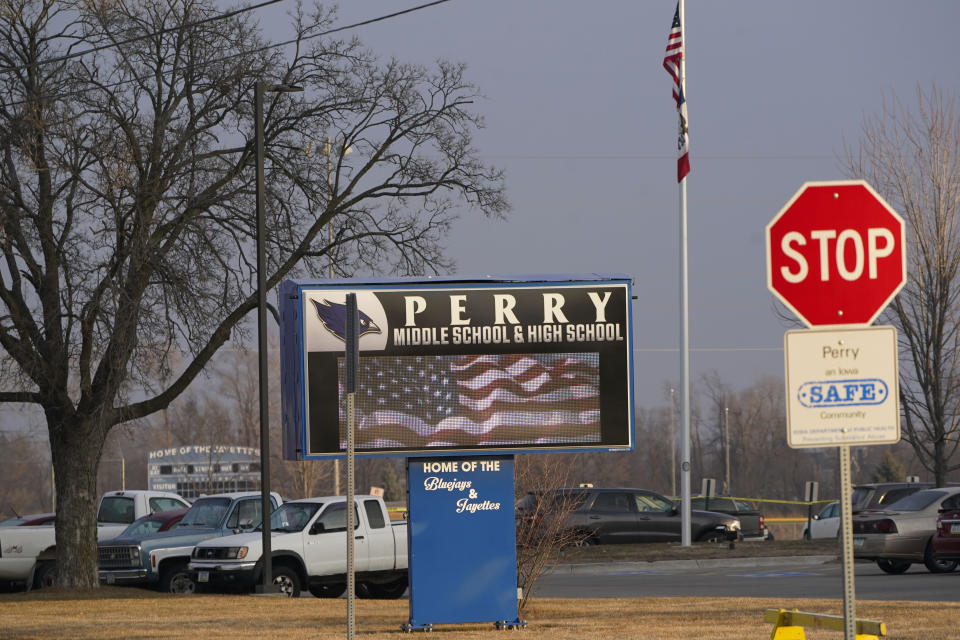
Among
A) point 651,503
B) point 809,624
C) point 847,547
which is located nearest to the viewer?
point 847,547

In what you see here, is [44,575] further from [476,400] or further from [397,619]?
[476,400]

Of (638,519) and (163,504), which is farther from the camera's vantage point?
(638,519)

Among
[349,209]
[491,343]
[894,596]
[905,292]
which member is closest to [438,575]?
[491,343]

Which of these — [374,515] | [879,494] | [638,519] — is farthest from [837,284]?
[638,519]

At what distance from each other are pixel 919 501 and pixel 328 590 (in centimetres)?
1048

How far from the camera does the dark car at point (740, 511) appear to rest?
3628cm

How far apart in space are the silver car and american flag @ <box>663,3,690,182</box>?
9.47m

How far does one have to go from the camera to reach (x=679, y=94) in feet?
94.0

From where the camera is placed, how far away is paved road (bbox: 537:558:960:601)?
1862cm

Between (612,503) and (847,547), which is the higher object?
(847,547)

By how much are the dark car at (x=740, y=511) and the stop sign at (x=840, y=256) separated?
29401 mm

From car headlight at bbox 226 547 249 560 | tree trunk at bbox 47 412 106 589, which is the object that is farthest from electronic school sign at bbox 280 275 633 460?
tree trunk at bbox 47 412 106 589

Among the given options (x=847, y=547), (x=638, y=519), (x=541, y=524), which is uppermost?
(x=847, y=547)

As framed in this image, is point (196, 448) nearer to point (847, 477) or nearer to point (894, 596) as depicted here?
point (894, 596)
